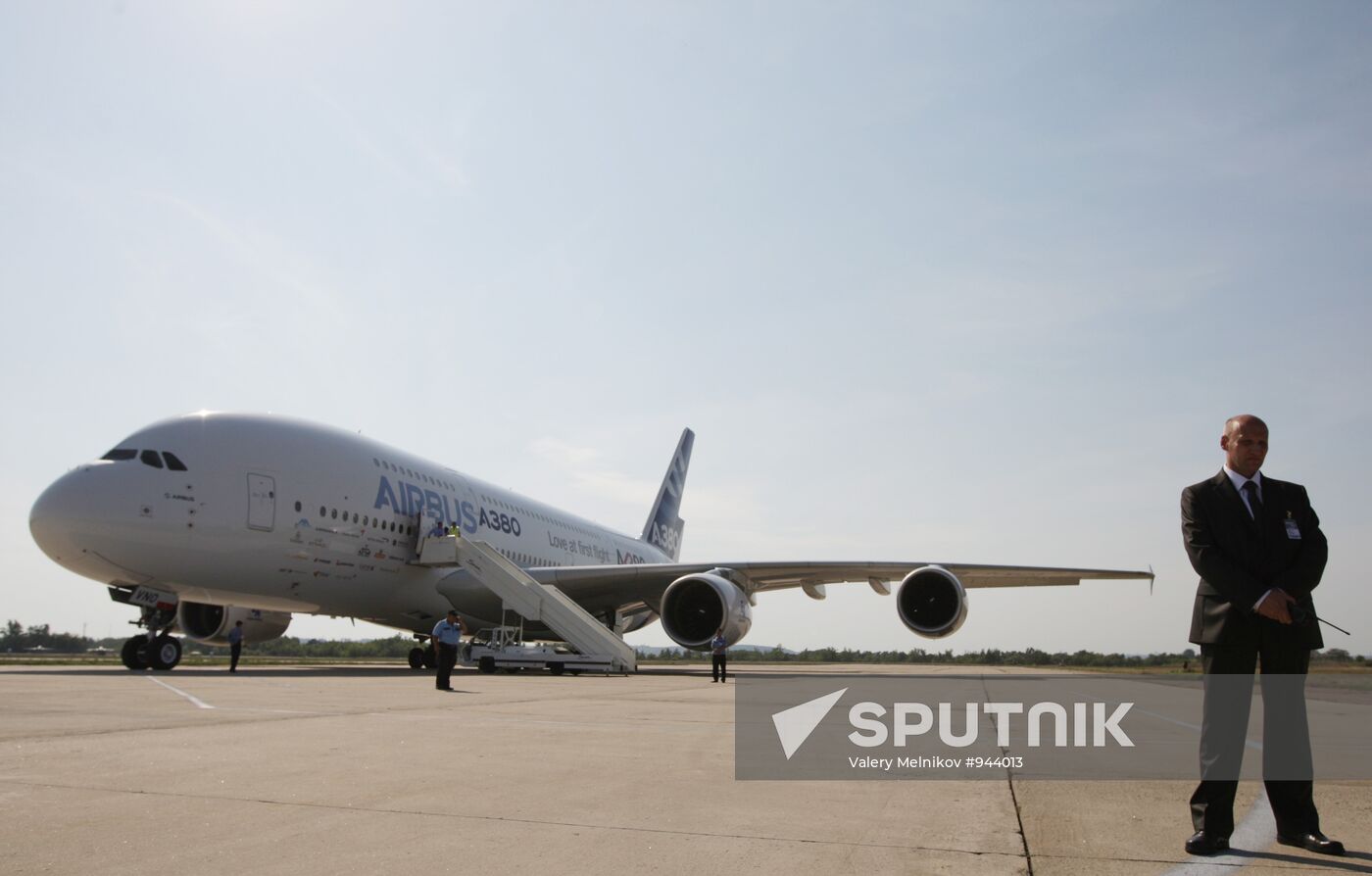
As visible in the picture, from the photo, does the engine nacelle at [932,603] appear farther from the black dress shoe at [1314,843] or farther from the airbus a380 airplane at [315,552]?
the black dress shoe at [1314,843]

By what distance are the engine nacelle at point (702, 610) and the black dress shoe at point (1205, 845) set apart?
14.1 m

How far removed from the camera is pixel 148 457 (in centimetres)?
1397

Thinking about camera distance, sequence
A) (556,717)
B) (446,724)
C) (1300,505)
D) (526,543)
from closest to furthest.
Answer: (1300,505) < (446,724) < (556,717) < (526,543)

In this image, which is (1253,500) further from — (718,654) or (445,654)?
(718,654)

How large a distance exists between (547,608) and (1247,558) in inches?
547

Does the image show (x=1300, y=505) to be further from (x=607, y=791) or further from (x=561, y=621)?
(x=561, y=621)

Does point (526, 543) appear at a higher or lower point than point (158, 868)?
higher

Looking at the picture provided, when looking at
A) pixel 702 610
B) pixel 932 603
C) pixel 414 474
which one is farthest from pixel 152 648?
pixel 932 603

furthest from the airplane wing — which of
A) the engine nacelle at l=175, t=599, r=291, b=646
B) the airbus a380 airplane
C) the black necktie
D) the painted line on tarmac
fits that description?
the black necktie

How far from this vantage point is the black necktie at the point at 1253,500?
3447 mm

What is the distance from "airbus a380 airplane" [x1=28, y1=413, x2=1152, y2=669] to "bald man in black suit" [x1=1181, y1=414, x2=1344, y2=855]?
13.6 metres

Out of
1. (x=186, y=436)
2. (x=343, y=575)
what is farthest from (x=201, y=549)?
(x=343, y=575)

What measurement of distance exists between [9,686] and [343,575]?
23.6 feet

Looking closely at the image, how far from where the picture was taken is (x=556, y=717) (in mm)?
6953
